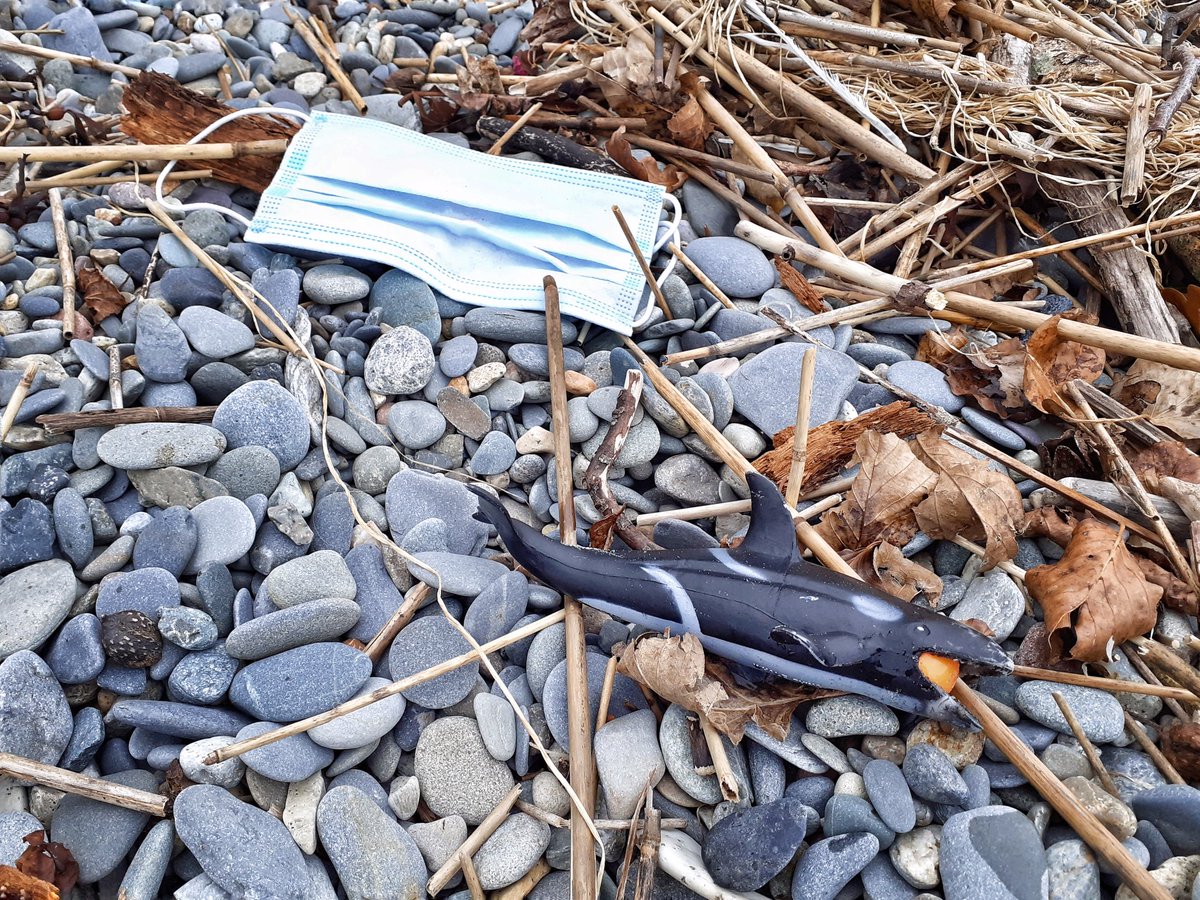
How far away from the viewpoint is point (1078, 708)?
81.4 inches

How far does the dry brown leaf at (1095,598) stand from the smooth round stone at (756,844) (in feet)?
2.84

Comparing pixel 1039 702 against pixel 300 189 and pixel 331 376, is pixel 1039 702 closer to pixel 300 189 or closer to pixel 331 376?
pixel 331 376

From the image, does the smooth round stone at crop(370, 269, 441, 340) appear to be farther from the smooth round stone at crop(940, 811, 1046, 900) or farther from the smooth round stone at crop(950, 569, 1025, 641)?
the smooth round stone at crop(940, 811, 1046, 900)

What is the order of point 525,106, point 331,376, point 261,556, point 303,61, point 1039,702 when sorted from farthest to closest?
point 303,61
point 525,106
point 331,376
point 261,556
point 1039,702

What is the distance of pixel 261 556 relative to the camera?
7.78ft

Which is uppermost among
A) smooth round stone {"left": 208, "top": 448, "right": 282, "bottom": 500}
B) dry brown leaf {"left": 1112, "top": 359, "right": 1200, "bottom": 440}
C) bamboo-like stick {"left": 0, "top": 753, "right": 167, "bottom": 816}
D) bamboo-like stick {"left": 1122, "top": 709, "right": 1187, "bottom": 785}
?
dry brown leaf {"left": 1112, "top": 359, "right": 1200, "bottom": 440}

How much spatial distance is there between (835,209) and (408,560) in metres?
2.35

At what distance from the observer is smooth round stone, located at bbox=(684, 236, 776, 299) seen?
3186mm

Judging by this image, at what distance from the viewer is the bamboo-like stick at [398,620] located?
2.26 metres

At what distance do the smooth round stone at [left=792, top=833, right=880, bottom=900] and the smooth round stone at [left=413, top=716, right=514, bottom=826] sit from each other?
2.45 feet

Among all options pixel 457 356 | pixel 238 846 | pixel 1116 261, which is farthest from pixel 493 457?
pixel 1116 261

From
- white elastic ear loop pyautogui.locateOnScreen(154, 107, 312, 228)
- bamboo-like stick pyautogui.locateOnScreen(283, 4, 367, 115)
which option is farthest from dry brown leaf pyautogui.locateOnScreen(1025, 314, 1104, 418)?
bamboo-like stick pyautogui.locateOnScreen(283, 4, 367, 115)

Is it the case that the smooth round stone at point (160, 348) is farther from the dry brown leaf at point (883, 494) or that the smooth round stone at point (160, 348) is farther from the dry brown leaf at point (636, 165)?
the dry brown leaf at point (883, 494)

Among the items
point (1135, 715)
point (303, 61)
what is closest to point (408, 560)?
point (1135, 715)
